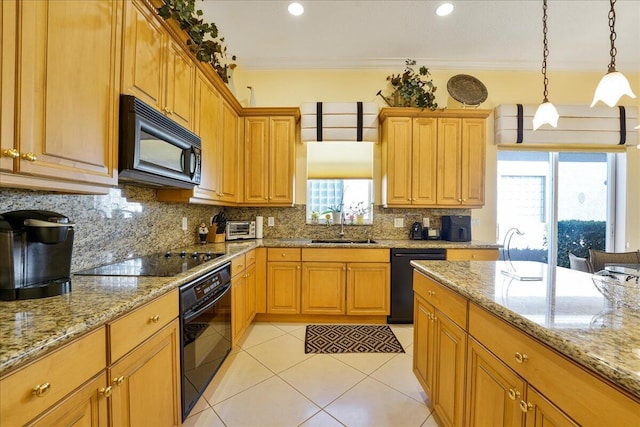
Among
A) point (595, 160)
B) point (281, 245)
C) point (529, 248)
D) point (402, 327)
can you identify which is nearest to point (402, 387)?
point (402, 327)

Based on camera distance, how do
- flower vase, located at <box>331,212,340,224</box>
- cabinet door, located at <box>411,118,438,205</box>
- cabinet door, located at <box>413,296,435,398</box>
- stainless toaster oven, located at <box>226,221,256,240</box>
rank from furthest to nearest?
flower vase, located at <box>331,212,340,224</box> < cabinet door, located at <box>411,118,438,205</box> < stainless toaster oven, located at <box>226,221,256,240</box> < cabinet door, located at <box>413,296,435,398</box>

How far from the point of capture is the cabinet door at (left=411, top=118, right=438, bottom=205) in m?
3.27

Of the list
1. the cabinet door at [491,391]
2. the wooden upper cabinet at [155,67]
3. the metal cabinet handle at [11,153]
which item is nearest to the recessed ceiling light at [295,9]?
the wooden upper cabinet at [155,67]

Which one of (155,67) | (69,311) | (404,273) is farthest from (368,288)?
(155,67)

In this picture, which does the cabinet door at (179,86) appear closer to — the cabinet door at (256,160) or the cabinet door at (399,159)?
the cabinet door at (256,160)

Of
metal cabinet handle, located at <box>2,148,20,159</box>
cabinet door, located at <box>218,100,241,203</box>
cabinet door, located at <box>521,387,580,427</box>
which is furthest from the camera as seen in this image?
cabinet door, located at <box>218,100,241,203</box>

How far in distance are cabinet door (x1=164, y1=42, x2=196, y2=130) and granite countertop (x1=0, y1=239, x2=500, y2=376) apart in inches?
43.6

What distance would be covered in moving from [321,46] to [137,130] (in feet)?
8.33

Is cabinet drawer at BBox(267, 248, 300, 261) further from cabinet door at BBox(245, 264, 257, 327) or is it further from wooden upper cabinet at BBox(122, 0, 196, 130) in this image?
wooden upper cabinet at BBox(122, 0, 196, 130)

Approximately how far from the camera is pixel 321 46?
3.18 metres

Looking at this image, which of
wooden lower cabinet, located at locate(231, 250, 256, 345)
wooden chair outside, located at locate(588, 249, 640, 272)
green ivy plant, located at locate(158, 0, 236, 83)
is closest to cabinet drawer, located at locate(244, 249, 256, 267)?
wooden lower cabinet, located at locate(231, 250, 256, 345)

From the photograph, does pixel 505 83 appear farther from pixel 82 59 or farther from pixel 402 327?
pixel 82 59

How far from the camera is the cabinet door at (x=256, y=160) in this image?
3299mm

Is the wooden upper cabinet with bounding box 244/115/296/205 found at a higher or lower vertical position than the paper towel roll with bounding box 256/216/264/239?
higher
